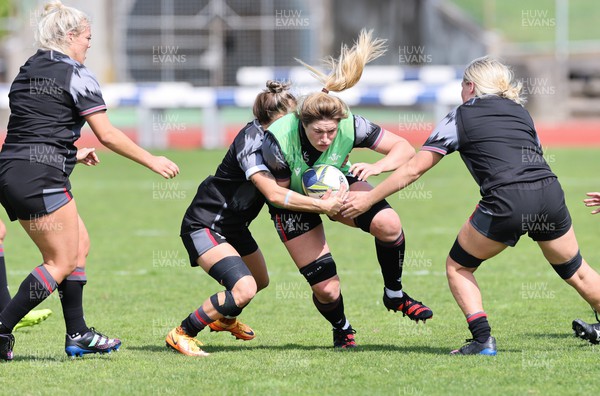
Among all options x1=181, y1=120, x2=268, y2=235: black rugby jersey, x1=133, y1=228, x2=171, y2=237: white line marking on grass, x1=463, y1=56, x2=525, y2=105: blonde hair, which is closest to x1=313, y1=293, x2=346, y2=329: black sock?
x1=181, y1=120, x2=268, y2=235: black rugby jersey

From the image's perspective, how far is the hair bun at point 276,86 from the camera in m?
6.30

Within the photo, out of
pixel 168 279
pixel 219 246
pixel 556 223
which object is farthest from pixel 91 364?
pixel 168 279

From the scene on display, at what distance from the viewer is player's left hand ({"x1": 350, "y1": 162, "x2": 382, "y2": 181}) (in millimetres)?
6230

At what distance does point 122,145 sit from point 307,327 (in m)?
2.18

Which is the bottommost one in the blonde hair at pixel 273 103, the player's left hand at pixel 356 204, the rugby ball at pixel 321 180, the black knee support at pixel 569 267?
the black knee support at pixel 569 267

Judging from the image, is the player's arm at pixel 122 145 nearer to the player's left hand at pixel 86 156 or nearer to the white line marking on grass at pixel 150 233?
the player's left hand at pixel 86 156

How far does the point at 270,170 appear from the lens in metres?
6.14

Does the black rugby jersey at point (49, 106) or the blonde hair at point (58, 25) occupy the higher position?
the blonde hair at point (58, 25)

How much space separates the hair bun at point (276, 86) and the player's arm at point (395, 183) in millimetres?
813

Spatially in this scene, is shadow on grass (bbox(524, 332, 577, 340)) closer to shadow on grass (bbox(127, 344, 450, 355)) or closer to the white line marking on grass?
shadow on grass (bbox(127, 344, 450, 355))

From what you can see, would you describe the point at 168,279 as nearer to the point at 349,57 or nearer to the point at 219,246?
the point at 219,246

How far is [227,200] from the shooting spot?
6398 millimetres

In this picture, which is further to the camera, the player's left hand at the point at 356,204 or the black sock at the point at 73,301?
the black sock at the point at 73,301

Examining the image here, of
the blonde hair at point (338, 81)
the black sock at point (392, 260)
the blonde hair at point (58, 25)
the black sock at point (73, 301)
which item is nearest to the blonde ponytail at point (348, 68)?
the blonde hair at point (338, 81)
